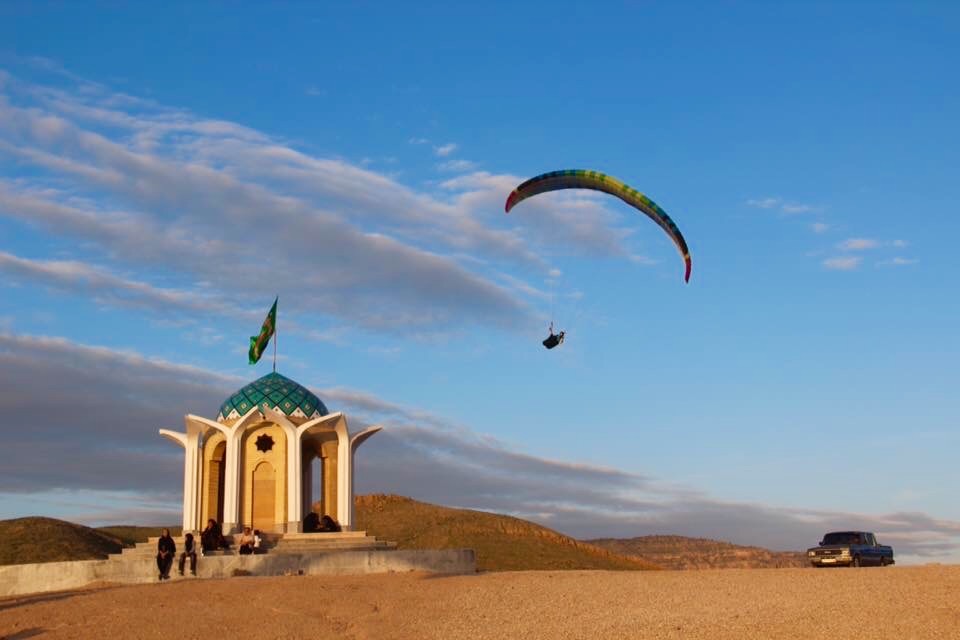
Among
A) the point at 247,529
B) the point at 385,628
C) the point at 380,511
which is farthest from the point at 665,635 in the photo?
the point at 380,511

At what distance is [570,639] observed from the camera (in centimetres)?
1662

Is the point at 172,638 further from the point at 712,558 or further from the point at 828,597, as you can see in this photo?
the point at 712,558

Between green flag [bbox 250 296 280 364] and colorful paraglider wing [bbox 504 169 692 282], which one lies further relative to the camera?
green flag [bbox 250 296 280 364]

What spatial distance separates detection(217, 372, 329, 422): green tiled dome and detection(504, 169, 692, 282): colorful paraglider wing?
427 inches

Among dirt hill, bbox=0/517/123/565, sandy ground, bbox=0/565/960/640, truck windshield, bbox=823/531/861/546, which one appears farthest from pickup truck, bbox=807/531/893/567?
dirt hill, bbox=0/517/123/565

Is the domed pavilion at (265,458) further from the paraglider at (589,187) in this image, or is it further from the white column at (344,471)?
the paraglider at (589,187)

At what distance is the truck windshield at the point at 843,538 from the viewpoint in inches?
1307

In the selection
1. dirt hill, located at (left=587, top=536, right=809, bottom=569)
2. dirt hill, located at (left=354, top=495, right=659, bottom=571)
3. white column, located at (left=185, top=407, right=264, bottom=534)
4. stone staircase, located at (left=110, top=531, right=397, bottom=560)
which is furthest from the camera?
dirt hill, located at (left=587, top=536, right=809, bottom=569)

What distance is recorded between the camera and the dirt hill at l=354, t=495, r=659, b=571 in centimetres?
5181

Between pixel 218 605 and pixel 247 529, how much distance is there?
458 inches

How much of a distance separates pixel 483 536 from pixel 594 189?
28.7 metres

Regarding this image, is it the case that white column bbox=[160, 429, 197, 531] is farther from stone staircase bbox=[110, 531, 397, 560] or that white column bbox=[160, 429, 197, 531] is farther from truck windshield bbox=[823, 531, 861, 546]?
truck windshield bbox=[823, 531, 861, 546]

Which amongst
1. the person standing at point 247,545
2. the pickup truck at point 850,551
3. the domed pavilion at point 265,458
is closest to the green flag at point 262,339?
the domed pavilion at point 265,458

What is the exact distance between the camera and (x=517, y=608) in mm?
20203
